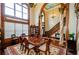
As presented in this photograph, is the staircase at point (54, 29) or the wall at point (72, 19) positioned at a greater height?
the wall at point (72, 19)

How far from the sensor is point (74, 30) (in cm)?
223

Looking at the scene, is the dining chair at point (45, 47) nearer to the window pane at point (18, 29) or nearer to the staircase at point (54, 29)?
the staircase at point (54, 29)

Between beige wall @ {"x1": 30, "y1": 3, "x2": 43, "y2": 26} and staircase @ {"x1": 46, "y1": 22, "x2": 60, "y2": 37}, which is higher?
beige wall @ {"x1": 30, "y1": 3, "x2": 43, "y2": 26}

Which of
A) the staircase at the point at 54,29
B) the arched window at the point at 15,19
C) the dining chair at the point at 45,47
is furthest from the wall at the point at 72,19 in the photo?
the arched window at the point at 15,19

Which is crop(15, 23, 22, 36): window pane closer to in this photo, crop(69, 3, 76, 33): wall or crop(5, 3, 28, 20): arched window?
crop(5, 3, 28, 20): arched window

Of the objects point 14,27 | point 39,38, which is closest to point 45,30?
point 39,38

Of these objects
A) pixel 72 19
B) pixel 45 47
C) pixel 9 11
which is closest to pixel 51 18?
pixel 72 19

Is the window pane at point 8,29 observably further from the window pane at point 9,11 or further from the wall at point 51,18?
the wall at point 51,18

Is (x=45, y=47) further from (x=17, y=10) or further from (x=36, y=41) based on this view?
(x=17, y=10)

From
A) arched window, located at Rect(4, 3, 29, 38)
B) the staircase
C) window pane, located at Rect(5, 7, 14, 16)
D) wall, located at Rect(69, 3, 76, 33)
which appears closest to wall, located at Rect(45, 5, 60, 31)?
the staircase

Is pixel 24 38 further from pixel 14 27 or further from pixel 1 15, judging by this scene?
pixel 1 15

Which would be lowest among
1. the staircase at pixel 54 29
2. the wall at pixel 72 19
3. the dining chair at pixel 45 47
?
the dining chair at pixel 45 47

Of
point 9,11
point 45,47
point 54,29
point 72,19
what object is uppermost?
point 9,11

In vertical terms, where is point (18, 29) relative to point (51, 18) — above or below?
below
